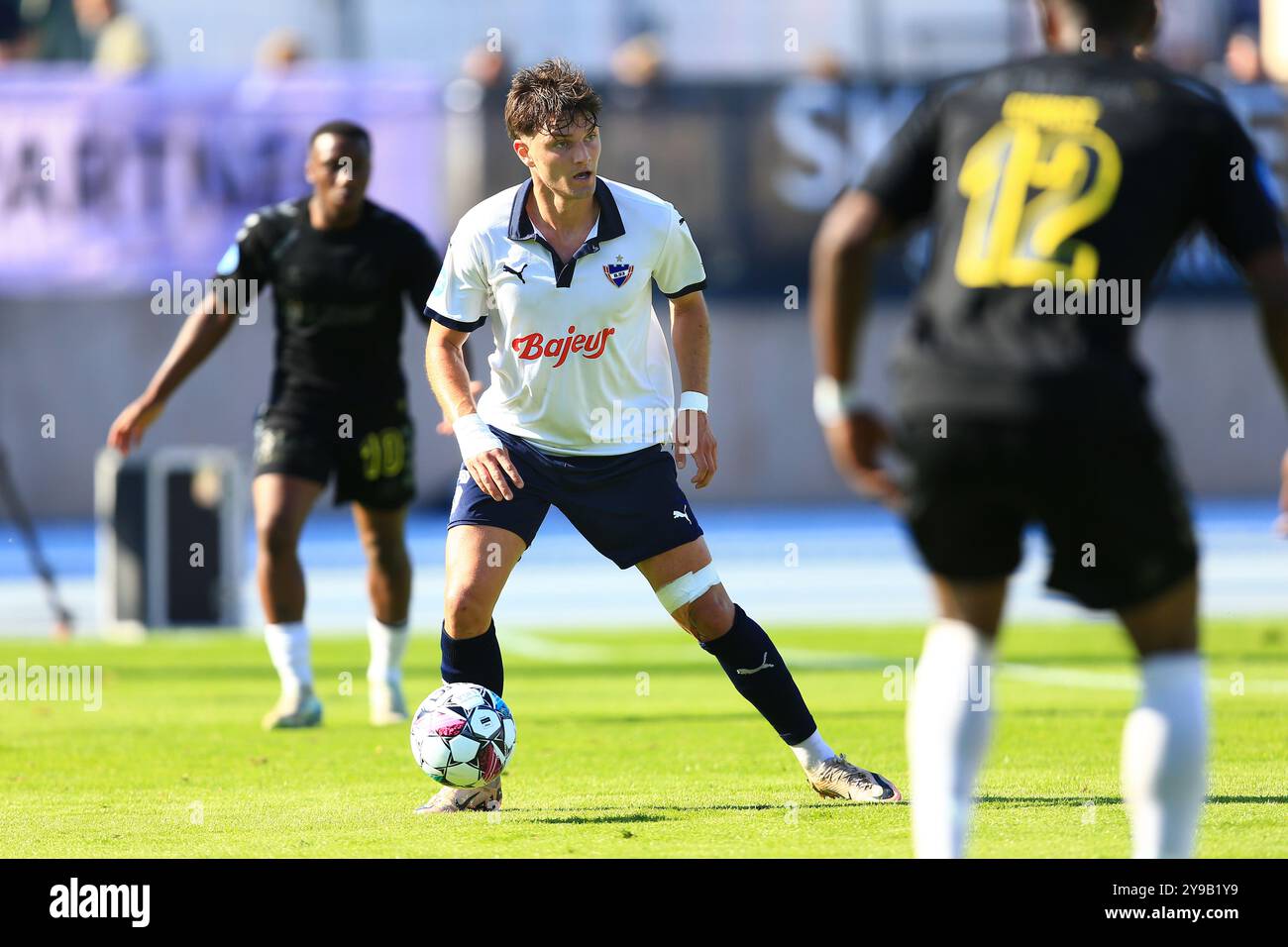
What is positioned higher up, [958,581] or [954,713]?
[958,581]

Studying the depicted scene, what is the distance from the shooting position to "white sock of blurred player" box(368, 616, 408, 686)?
930 cm

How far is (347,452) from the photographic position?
29.7ft

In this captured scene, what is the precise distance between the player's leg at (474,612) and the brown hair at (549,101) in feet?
3.70

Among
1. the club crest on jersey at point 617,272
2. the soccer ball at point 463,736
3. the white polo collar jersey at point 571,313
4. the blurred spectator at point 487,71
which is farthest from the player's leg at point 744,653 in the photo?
the blurred spectator at point 487,71

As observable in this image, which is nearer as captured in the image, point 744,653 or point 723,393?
point 744,653

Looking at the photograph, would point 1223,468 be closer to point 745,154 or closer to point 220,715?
point 745,154

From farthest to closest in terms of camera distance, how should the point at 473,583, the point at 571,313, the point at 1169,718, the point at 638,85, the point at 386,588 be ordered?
the point at 638,85 < the point at 386,588 < the point at 571,313 < the point at 473,583 < the point at 1169,718

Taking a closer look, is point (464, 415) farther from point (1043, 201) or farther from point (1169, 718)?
point (1169, 718)

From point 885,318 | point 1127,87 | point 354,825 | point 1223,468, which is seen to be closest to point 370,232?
point 354,825

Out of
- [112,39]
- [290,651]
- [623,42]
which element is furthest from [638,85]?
[290,651]

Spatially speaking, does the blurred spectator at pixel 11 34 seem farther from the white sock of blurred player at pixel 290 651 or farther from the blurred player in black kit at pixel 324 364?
the white sock of blurred player at pixel 290 651

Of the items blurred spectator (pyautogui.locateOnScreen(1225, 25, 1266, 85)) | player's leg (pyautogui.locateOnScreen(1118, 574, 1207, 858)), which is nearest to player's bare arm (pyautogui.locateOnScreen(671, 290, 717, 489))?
player's leg (pyautogui.locateOnScreen(1118, 574, 1207, 858))

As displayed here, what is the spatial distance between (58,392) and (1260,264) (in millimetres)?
23050

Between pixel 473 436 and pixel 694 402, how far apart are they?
0.86 m
